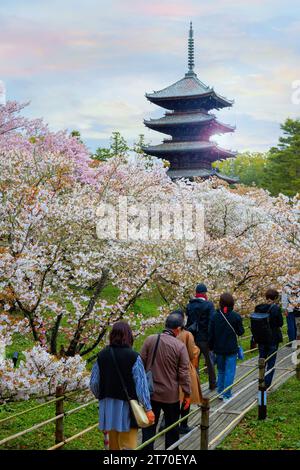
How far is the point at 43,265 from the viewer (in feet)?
33.8

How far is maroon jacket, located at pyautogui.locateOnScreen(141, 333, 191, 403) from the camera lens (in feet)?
21.7

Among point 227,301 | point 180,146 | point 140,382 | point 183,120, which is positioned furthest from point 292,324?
point 183,120

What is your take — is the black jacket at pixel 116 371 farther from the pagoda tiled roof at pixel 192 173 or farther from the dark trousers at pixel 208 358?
the pagoda tiled roof at pixel 192 173

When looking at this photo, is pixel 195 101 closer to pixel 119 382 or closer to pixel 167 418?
pixel 167 418

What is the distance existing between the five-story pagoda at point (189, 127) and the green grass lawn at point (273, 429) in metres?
30.6

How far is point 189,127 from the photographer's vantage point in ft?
141

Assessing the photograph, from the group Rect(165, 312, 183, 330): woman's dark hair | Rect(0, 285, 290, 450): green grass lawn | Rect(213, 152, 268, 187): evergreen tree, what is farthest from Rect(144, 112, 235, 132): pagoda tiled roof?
Rect(213, 152, 268, 187): evergreen tree

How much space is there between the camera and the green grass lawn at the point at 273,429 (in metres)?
8.27

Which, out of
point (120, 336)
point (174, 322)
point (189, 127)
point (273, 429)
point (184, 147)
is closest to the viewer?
point (120, 336)

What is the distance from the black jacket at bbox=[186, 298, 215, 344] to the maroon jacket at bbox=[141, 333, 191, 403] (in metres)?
2.95

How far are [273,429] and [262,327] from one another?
5.98 ft

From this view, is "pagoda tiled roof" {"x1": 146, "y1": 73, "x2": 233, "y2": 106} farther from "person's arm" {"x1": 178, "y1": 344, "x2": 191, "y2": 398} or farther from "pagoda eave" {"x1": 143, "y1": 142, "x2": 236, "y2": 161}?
"person's arm" {"x1": 178, "y1": 344, "x2": 191, "y2": 398}
